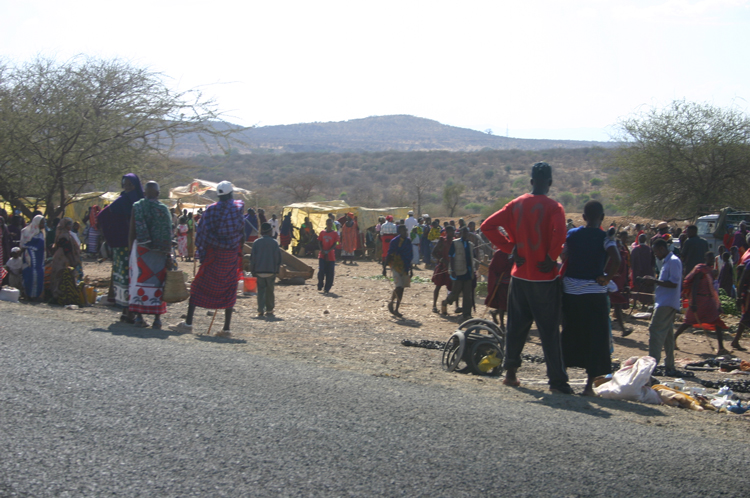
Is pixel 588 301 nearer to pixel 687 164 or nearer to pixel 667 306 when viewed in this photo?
pixel 667 306

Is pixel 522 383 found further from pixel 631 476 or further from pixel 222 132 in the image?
pixel 222 132

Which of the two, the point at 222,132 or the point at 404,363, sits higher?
the point at 222,132

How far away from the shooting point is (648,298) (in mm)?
11766

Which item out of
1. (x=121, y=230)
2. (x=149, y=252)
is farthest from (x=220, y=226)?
(x=121, y=230)

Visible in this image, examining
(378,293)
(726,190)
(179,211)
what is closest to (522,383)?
(378,293)

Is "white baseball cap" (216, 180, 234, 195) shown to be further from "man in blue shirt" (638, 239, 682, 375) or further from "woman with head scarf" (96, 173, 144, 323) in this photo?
"man in blue shirt" (638, 239, 682, 375)

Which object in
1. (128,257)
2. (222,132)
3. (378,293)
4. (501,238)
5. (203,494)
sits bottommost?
(378,293)

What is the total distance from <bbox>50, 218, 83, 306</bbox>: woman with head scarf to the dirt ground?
0.29 meters

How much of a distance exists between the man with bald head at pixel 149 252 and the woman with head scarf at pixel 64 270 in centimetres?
244

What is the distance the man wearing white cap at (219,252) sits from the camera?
7164mm

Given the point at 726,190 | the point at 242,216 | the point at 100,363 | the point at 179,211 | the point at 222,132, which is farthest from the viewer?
the point at 726,190

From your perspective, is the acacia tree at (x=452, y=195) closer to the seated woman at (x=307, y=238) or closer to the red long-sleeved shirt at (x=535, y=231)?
A: the seated woman at (x=307, y=238)

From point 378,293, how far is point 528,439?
11.2m

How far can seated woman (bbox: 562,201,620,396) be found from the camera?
5258mm
